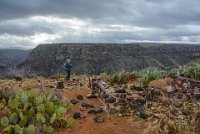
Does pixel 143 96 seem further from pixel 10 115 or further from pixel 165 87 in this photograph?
pixel 10 115

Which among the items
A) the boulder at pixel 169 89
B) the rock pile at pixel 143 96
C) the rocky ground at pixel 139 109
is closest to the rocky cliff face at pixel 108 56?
the rock pile at pixel 143 96

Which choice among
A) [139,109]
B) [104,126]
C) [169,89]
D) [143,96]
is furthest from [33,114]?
[169,89]

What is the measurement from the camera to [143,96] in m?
11.1

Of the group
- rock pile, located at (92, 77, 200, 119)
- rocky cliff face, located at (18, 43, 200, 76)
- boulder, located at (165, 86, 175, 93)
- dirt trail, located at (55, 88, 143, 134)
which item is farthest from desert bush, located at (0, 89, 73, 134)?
rocky cliff face, located at (18, 43, 200, 76)

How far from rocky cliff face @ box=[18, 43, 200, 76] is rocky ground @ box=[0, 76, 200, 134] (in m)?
50.3

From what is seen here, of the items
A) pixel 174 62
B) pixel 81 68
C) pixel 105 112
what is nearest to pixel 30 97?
pixel 105 112

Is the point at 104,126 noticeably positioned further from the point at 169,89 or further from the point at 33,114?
the point at 169,89

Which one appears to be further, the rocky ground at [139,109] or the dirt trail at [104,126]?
the dirt trail at [104,126]

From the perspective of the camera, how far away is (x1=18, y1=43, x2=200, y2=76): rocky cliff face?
2675 inches

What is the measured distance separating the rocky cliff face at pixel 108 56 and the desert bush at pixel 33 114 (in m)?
52.0

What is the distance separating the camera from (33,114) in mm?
9617

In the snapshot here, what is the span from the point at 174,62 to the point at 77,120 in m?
61.8

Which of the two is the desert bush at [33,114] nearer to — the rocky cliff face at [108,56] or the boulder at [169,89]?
the boulder at [169,89]

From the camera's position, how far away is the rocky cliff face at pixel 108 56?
223 ft
